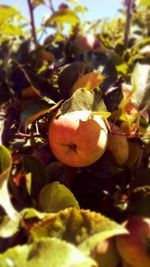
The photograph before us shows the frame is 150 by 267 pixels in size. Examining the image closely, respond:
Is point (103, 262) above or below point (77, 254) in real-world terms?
below

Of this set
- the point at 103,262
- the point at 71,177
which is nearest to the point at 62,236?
the point at 103,262

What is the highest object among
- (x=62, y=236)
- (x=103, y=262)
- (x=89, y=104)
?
(x=89, y=104)

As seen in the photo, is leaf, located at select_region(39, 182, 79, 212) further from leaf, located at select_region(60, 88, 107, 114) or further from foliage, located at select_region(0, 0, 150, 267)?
leaf, located at select_region(60, 88, 107, 114)

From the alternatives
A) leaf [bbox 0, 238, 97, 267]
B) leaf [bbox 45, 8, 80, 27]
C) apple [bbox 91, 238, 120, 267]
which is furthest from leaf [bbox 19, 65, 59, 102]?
leaf [bbox 45, 8, 80, 27]

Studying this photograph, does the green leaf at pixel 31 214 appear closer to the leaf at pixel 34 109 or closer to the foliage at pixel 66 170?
the foliage at pixel 66 170

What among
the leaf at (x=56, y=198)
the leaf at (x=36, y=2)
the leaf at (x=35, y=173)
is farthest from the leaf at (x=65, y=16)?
the leaf at (x=56, y=198)

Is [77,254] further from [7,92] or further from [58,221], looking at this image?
[7,92]
